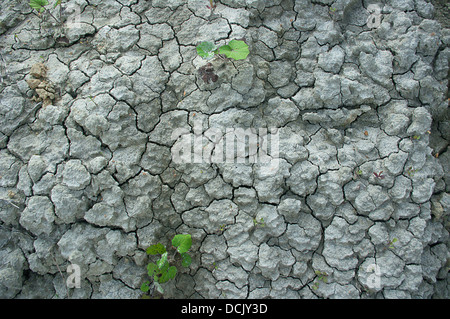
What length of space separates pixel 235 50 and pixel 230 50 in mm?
37

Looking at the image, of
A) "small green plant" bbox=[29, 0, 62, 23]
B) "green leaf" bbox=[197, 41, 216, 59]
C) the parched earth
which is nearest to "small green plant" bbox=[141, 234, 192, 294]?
the parched earth

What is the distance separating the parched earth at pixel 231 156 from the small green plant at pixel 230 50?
0.15 metres

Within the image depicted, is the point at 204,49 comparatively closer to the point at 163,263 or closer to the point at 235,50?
the point at 235,50

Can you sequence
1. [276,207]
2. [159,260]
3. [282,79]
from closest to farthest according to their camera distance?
1. [159,260]
2. [276,207]
3. [282,79]

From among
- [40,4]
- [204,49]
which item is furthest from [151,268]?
[40,4]

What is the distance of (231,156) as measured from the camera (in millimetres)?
2166

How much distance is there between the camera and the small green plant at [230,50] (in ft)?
6.82

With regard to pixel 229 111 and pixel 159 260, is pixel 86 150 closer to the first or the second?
pixel 159 260

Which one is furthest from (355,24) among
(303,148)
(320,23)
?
(303,148)

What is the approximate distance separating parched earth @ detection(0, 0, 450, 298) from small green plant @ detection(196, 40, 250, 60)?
0.48ft

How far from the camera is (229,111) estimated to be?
7.30 ft

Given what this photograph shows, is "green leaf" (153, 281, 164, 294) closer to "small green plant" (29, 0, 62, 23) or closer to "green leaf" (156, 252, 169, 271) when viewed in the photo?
"green leaf" (156, 252, 169, 271)

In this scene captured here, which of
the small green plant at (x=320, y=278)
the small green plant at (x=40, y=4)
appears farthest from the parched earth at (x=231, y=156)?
the small green plant at (x=40, y=4)

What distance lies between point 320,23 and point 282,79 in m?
0.62
